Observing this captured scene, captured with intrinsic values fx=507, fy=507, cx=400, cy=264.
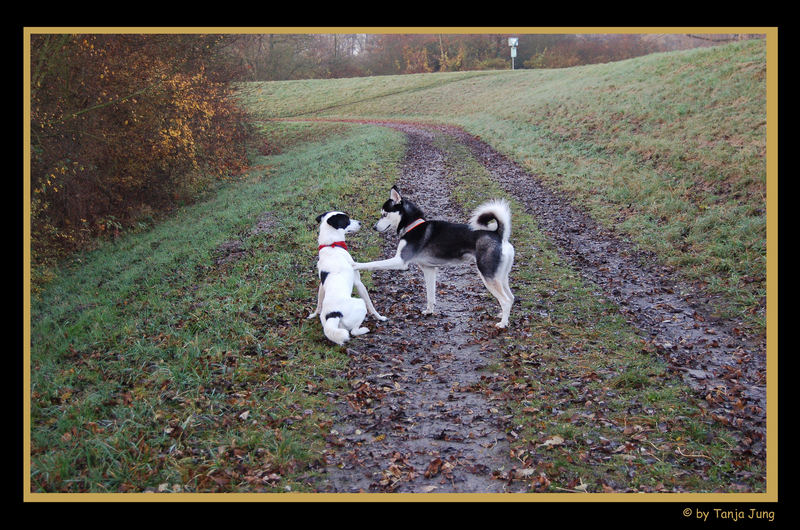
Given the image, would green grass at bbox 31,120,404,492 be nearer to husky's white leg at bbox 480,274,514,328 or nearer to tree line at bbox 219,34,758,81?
husky's white leg at bbox 480,274,514,328

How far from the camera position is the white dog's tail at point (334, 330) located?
261 inches

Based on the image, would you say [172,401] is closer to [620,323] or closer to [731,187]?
[620,323]

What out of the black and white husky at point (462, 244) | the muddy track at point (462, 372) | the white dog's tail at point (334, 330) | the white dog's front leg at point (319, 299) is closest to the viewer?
the muddy track at point (462, 372)

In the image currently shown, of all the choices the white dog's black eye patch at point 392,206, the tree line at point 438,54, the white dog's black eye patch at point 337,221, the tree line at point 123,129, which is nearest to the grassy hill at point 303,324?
the tree line at point 123,129

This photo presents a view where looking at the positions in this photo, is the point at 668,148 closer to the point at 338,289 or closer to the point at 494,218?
the point at 494,218

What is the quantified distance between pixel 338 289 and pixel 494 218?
2.53m

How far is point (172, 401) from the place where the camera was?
561cm

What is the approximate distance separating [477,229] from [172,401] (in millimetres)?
4689

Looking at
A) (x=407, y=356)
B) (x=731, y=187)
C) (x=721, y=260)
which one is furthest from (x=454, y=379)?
(x=731, y=187)

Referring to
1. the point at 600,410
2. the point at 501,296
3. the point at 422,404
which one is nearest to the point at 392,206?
the point at 501,296

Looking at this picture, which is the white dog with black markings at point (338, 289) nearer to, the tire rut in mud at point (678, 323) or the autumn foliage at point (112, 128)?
the tire rut in mud at point (678, 323)

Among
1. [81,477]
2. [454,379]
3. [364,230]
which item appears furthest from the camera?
[364,230]

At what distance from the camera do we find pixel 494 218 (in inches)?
297

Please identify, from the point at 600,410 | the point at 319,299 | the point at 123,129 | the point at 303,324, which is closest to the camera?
the point at 600,410
